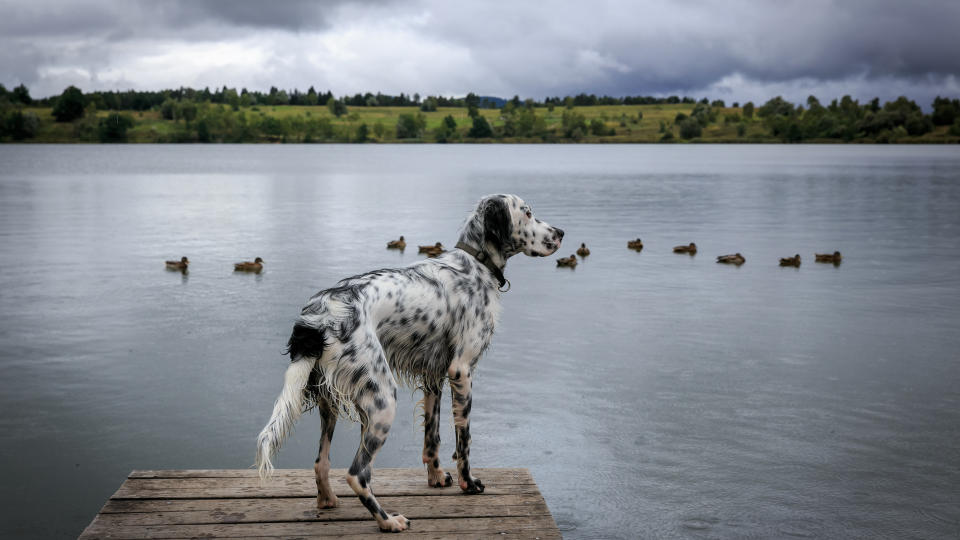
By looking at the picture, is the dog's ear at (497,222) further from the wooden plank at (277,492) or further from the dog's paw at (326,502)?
the dog's paw at (326,502)

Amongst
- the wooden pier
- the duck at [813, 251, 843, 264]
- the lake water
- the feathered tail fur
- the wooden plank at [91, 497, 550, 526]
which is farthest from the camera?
the duck at [813, 251, 843, 264]

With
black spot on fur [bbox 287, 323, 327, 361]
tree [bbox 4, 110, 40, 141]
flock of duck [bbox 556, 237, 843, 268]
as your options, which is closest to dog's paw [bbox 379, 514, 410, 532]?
black spot on fur [bbox 287, 323, 327, 361]

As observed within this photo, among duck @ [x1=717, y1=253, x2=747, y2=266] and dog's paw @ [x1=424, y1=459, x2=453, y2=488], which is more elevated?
dog's paw @ [x1=424, y1=459, x2=453, y2=488]

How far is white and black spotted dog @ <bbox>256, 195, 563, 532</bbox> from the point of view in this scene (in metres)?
5.49

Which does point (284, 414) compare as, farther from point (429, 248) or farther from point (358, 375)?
point (429, 248)

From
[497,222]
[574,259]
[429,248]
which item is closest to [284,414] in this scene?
[497,222]

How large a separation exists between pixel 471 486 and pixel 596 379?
6.45 metres

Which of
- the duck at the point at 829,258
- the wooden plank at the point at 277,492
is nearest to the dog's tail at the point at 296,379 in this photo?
the wooden plank at the point at 277,492

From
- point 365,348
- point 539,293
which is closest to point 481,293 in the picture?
point 365,348

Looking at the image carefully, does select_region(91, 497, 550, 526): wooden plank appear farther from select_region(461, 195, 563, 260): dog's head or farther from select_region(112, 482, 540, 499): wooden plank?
select_region(461, 195, 563, 260): dog's head

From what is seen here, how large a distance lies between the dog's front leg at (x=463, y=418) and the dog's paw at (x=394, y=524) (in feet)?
2.59

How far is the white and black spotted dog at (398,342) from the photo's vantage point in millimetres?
5488

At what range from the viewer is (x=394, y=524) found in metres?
5.68

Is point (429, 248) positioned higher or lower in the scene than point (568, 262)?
higher
